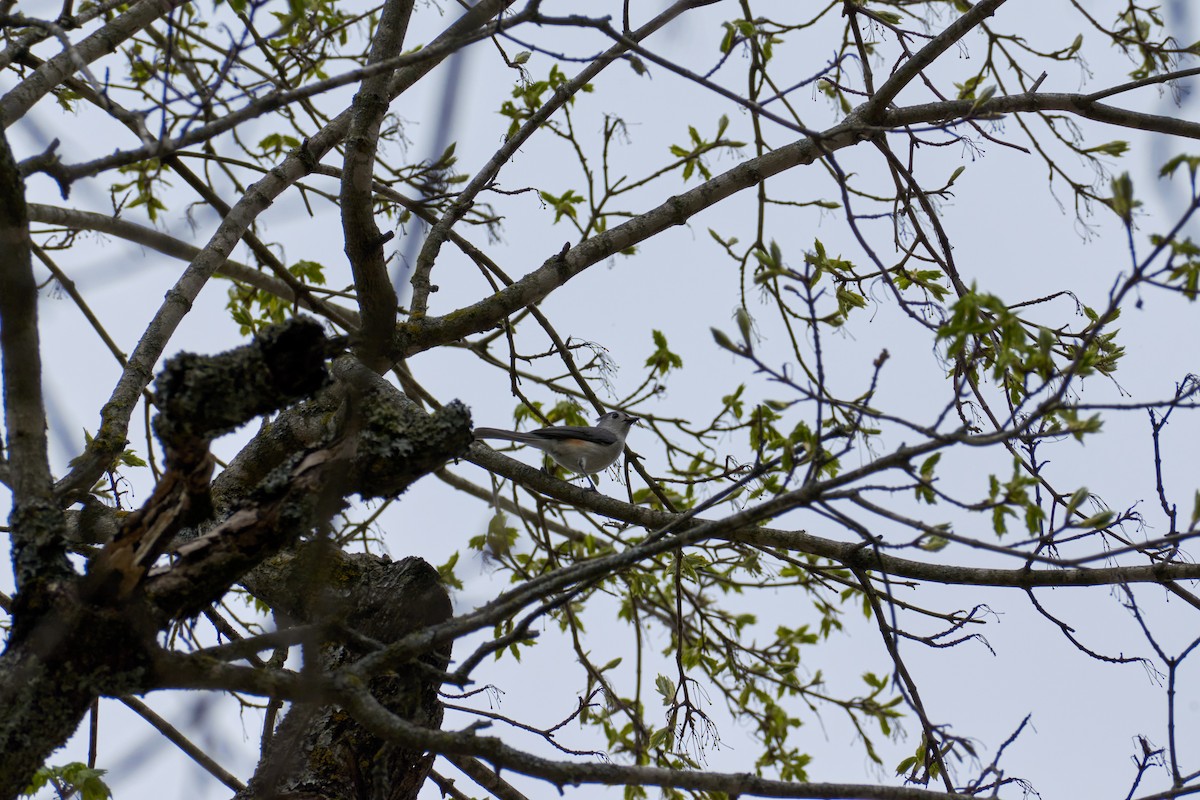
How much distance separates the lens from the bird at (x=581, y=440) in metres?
5.63

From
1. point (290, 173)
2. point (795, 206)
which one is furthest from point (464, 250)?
point (795, 206)

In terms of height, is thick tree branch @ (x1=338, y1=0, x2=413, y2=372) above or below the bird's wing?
below

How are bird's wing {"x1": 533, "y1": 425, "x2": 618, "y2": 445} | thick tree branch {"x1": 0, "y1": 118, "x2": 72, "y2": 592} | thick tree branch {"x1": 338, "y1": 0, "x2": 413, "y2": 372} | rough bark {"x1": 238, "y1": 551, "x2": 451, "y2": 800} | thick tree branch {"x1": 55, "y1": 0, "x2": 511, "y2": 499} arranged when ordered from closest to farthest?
thick tree branch {"x1": 0, "y1": 118, "x2": 72, "y2": 592}
rough bark {"x1": 238, "y1": 551, "x2": 451, "y2": 800}
thick tree branch {"x1": 55, "y1": 0, "x2": 511, "y2": 499}
thick tree branch {"x1": 338, "y1": 0, "x2": 413, "y2": 372}
bird's wing {"x1": 533, "y1": 425, "x2": 618, "y2": 445}

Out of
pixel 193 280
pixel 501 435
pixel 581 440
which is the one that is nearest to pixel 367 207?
pixel 193 280

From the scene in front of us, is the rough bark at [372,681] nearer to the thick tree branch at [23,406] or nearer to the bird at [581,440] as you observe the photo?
the thick tree branch at [23,406]

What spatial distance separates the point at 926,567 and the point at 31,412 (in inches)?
112

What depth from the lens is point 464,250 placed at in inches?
188

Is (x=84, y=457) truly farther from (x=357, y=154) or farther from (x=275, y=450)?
(x=357, y=154)

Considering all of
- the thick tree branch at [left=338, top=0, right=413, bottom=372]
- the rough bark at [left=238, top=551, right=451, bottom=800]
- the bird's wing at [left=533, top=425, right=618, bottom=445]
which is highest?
the bird's wing at [left=533, top=425, right=618, bottom=445]

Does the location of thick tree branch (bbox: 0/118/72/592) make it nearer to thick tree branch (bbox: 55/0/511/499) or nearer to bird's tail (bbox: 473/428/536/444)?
thick tree branch (bbox: 55/0/511/499)

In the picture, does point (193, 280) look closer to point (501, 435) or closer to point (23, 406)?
point (23, 406)

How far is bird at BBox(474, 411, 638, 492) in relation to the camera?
5629mm

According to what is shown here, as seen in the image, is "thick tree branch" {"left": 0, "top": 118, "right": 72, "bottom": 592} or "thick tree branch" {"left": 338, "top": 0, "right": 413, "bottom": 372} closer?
"thick tree branch" {"left": 0, "top": 118, "right": 72, "bottom": 592}

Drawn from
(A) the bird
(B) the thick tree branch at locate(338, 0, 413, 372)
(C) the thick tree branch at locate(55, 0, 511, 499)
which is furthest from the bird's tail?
(B) the thick tree branch at locate(338, 0, 413, 372)
